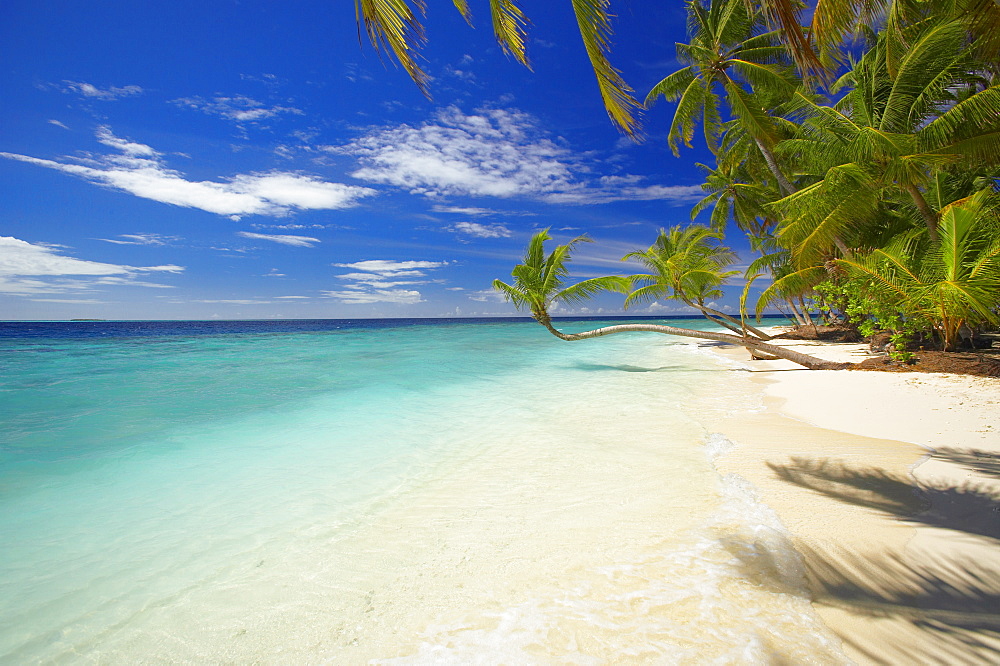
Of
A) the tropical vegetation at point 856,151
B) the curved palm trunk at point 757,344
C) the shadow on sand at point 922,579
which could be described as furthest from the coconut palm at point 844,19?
the curved palm trunk at point 757,344

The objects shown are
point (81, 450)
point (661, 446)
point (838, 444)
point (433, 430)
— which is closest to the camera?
point (838, 444)

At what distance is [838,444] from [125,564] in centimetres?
629

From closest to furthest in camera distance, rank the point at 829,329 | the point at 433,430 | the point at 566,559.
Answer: the point at 566,559 → the point at 433,430 → the point at 829,329

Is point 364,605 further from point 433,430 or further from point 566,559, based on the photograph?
point 433,430

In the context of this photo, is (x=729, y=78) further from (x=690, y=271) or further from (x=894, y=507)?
(x=894, y=507)

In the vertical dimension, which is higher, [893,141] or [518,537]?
[893,141]

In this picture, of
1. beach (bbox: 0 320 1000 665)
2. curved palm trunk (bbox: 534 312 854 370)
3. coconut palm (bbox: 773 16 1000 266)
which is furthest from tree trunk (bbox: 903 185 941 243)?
beach (bbox: 0 320 1000 665)

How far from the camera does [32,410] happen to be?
7160 mm

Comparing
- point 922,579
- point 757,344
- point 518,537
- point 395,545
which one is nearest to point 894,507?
point 922,579

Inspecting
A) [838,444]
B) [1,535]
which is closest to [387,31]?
[1,535]

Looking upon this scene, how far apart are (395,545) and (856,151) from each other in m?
10.7

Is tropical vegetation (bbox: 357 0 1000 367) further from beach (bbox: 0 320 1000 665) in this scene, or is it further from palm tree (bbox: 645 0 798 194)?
beach (bbox: 0 320 1000 665)

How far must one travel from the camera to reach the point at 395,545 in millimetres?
2791

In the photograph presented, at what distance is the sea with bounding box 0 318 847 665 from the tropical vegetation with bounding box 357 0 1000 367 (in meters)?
3.59
